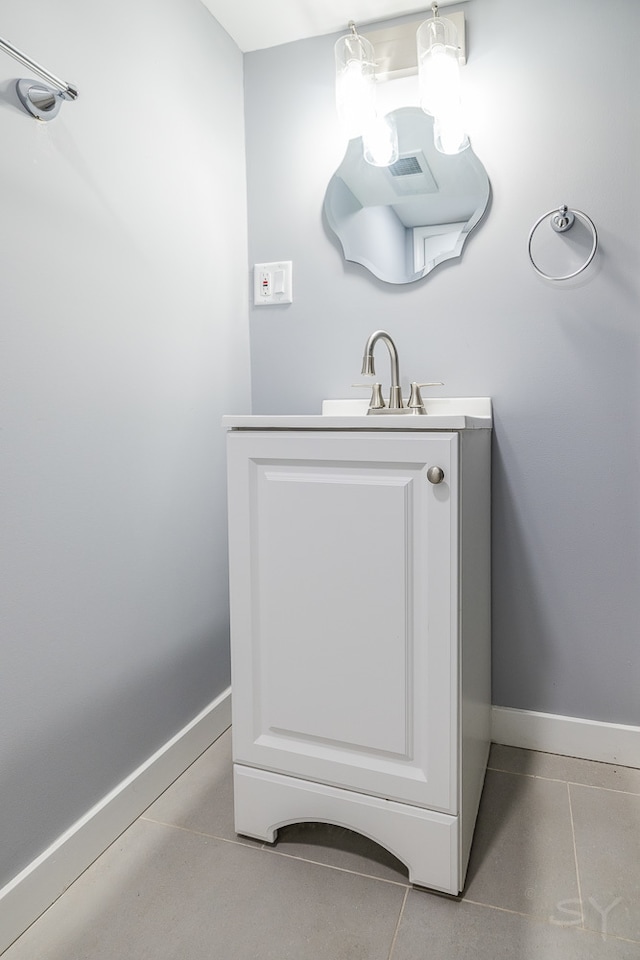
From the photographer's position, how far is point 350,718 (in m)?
1.13

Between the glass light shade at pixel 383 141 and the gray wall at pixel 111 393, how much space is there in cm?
40

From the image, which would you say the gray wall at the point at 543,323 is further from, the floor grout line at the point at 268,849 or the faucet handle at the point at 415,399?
the floor grout line at the point at 268,849

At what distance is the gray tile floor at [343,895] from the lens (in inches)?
38.8

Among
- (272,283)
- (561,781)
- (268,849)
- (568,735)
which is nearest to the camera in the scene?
(268,849)

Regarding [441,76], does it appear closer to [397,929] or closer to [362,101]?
[362,101]

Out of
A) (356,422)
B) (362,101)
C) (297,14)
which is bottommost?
(356,422)

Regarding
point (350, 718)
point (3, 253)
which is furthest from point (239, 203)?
point (350, 718)

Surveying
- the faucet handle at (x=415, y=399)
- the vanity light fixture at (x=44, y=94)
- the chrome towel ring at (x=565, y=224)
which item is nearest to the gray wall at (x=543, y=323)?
the chrome towel ring at (x=565, y=224)

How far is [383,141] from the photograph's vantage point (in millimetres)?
1587

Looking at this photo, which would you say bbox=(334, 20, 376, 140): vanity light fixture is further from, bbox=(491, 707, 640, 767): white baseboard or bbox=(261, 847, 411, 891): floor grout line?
bbox=(261, 847, 411, 891): floor grout line

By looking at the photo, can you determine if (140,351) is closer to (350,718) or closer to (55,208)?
(55,208)

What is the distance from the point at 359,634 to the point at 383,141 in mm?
1283

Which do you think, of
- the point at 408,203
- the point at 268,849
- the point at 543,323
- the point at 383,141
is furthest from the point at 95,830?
the point at 383,141

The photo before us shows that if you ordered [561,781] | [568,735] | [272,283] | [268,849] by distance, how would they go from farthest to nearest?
[272,283], [568,735], [561,781], [268,849]
